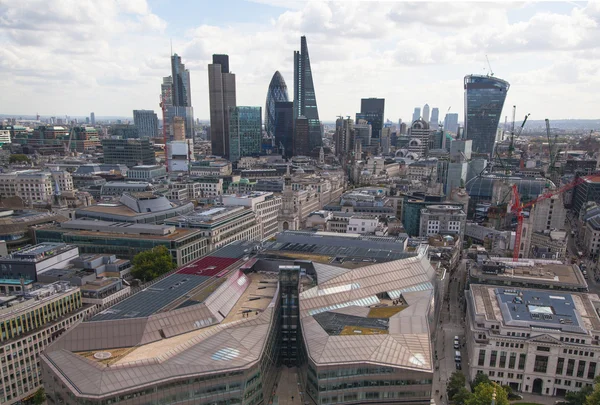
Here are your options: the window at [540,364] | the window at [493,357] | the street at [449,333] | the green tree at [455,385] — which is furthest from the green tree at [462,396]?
the window at [540,364]

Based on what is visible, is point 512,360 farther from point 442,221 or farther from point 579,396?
point 442,221

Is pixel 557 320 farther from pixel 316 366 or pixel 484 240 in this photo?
pixel 484 240

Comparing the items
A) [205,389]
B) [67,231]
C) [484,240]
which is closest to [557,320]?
[205,389]

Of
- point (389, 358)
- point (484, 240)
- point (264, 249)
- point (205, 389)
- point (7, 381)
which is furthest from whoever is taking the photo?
point (484, 240)

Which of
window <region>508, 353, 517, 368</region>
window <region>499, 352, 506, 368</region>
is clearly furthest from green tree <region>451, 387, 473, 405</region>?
window <region>508, 353, 517, 368</region>

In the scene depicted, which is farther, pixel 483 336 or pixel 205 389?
pixel 483 336

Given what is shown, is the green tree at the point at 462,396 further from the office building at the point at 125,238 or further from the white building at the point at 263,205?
the white building at the point at 263,205
